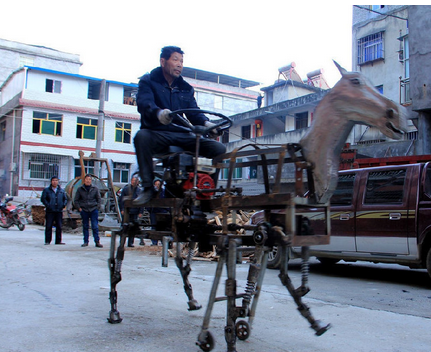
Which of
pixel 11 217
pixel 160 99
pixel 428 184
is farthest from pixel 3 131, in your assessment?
pixel 160 99

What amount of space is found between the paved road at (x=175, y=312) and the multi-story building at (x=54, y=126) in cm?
2618

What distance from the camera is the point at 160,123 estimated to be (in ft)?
13.2

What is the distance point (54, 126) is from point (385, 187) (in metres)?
30.8

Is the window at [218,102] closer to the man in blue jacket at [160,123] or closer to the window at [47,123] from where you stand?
the window at [47,123]

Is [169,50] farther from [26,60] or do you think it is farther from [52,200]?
[26,60]

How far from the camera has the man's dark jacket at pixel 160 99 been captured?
3979 millimetres

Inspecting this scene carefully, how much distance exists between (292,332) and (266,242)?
1241mm

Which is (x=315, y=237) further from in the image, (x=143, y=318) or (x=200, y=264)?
(x=200, y=264)

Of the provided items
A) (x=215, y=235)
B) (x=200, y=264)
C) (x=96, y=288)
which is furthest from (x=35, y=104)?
(x=215, y=235)

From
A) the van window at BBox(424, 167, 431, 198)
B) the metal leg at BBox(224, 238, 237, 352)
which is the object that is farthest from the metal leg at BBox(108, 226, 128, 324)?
the van window at BBox(424, 167, 431, 198)

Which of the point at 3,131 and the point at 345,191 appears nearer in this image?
the point at 345,191

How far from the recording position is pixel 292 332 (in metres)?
4.04

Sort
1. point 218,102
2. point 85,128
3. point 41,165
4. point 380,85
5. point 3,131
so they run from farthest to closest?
1. point 218,102
2. point 3,131
3. point 85,128
4. point 41,165
5. point 380,85

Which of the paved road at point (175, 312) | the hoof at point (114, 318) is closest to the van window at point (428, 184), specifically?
the paved road at point (175, 312)
